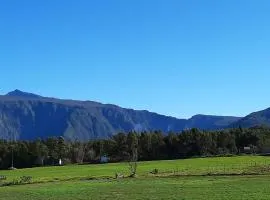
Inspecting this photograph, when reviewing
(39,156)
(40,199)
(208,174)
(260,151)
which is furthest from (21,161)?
(40,199)

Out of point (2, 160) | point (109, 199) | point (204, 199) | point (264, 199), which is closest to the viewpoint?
point (264, 199)

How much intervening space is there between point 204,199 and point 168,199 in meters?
2.89

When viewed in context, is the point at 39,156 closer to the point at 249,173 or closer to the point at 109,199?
the point at 249,173

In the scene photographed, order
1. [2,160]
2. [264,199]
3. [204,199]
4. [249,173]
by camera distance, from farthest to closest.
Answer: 1. [2,160]
2. [249,173]
3. [204,199]
4. [264,199]

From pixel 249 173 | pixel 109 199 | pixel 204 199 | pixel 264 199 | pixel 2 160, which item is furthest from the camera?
pixel 2 160

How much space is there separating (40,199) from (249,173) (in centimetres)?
4064

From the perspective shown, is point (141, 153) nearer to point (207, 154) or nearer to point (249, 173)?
point (207, 154)

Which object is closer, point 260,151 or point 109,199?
point 109,199

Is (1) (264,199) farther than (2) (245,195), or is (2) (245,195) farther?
(2) (245,195)

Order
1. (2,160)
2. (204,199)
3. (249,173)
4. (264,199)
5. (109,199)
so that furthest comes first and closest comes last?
(2,160)
(249,173)
(109,199)
(204,199)
(264,199)

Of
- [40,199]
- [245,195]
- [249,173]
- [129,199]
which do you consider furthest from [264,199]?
[249,173]

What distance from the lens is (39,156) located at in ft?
643

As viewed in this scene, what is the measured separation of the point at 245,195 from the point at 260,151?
495 ft

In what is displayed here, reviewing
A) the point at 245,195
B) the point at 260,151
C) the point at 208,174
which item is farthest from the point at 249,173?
the point at 260,151
